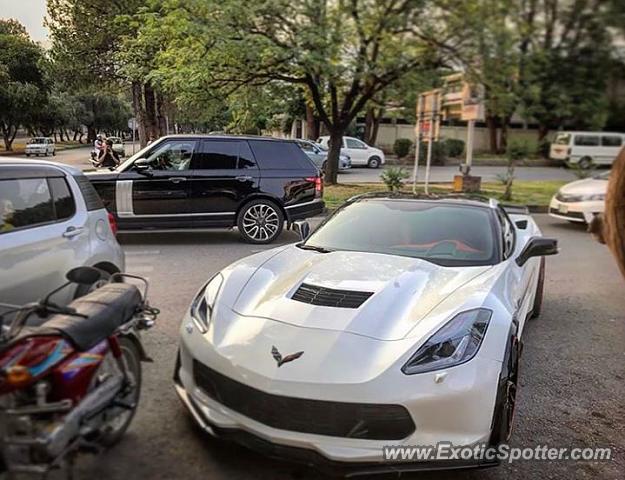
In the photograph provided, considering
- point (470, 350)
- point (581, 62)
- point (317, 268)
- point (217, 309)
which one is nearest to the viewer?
point (581, 62)

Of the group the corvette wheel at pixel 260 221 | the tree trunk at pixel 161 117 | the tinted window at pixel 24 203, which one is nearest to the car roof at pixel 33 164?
the tinted window at pixel 24 203

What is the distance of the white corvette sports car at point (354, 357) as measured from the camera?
2.54 m

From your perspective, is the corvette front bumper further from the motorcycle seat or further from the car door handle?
the car door handle

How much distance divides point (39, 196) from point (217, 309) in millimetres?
1803

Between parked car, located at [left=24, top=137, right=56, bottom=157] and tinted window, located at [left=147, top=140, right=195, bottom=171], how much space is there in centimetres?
189

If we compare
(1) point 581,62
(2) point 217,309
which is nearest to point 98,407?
(2) point 217,309

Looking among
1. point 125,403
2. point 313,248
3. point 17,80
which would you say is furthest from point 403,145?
point 17,80

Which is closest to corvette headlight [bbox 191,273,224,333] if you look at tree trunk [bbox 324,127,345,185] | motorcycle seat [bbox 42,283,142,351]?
motorcycle seat [bbox 42,283,142,351]

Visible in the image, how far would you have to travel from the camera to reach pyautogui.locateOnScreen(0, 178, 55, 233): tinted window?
3715 millimetres

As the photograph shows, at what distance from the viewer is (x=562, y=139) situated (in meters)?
1.16

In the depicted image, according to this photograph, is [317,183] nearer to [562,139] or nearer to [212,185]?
[212,185]

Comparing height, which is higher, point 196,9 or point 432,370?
point 196,9

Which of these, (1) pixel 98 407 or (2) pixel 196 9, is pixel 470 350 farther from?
(2) pixel 196 9

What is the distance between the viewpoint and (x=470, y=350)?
2.79 metres
